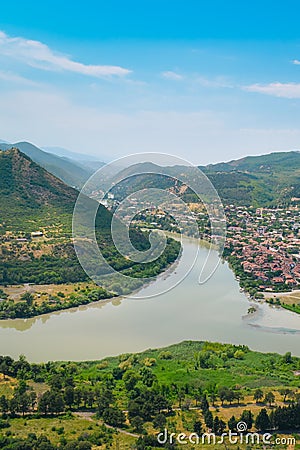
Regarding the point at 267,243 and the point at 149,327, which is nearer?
the point at 149,327

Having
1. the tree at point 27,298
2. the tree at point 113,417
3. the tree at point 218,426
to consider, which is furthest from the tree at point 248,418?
the tree at point 27,298

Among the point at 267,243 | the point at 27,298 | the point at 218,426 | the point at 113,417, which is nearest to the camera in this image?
the point at 218,426

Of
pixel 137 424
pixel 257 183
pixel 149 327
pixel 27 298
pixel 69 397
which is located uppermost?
pixel 257 183

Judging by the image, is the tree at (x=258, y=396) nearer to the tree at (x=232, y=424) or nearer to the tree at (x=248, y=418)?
the tree at (x=248, y=418)

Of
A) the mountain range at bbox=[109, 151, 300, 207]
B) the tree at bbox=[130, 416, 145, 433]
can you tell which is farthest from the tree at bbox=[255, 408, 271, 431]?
the mountain range at bbox=[109, 151, 300, 207]

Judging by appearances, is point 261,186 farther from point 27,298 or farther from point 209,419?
point 209,419

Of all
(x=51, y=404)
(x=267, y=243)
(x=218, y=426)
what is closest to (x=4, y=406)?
(x=51, y=404)
